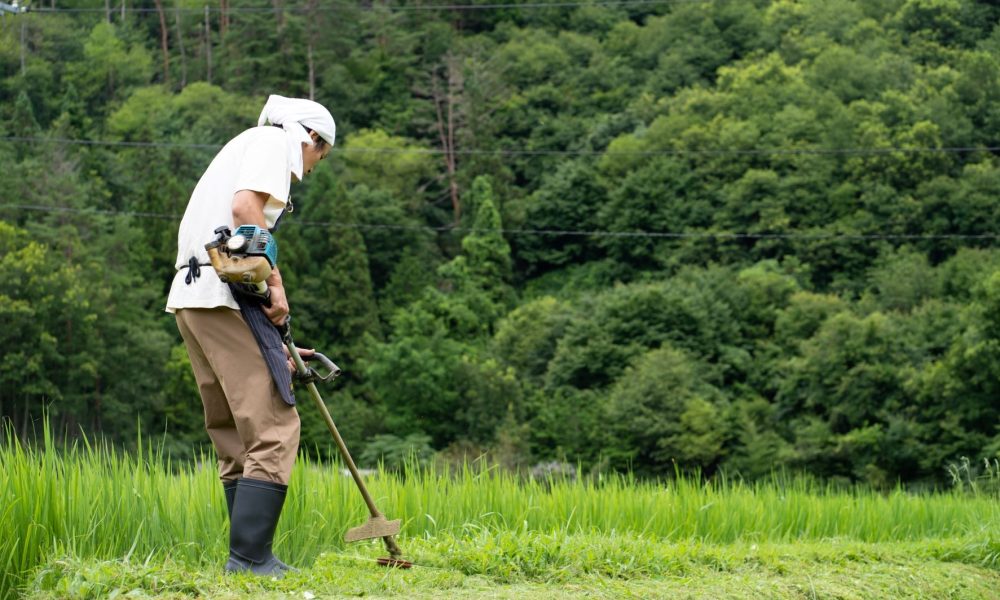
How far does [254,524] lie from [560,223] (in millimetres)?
63394

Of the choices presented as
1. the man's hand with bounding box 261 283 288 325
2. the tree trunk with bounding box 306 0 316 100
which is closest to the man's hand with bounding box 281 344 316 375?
the man's hand with bounding box 261 283 288 325

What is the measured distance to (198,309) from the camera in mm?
4449

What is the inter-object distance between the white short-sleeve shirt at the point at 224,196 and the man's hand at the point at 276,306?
12 cm

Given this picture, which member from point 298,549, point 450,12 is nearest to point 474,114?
point 450,12

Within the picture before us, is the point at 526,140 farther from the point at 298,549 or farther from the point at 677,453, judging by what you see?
the point at 298,549

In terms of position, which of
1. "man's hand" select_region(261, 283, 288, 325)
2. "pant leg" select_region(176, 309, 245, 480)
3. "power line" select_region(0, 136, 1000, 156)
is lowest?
"pant leg" select_region(176, 309, 245, 480)

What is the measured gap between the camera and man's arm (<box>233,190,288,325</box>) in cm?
430

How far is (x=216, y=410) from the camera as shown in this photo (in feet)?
15.2

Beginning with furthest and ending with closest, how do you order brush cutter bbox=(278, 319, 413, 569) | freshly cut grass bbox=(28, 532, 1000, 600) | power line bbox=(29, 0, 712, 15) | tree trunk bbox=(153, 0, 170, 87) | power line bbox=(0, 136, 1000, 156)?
tree trunk bbox=(153, 0, 170, 87), power line bbox=(29, 0, 712, 15), power line bbox=(0, 136, 1000, 156), brush cutter bbox=(278, 319, 413, 569), freshly cut grass bbox=(28, 532, 1000, 600)

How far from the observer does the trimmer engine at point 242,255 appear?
13.7ft

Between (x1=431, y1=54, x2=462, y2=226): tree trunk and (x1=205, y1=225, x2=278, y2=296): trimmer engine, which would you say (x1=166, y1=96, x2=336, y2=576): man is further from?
(x1=431, y1=54, x2=462, y2=226): tree trunk

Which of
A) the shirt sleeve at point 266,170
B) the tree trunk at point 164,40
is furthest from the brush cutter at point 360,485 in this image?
the tree trunk at point 164,40

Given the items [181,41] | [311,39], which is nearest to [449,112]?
[311,39]

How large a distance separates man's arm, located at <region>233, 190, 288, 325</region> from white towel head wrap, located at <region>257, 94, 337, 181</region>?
0.25 metres
